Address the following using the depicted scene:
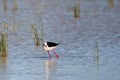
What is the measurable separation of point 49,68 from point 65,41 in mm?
3460

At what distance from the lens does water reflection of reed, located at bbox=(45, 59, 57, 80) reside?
399 inches

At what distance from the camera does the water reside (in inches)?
406

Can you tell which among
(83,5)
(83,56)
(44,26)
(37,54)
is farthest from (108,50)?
(83,5)

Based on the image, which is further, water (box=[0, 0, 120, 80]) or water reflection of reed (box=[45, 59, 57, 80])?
water (box=[0, 0, 120, 80])

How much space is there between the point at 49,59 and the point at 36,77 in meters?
2.12

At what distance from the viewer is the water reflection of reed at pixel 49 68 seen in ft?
33.2

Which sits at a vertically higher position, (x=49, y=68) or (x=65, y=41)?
(x=49, y=68)

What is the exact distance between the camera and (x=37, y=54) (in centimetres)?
1256

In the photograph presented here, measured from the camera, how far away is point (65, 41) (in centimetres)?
1431

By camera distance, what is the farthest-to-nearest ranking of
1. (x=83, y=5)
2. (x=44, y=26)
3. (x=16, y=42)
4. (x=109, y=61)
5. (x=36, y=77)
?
(x=83, y=5)
(x=44, y=26)
(x=16, y=42)
(x=109, y=61)
(x=36, y=77)

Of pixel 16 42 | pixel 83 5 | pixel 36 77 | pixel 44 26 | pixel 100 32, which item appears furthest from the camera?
pixel 83 5

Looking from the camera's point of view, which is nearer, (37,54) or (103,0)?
(37,54)

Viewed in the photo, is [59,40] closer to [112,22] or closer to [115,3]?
[112,22]

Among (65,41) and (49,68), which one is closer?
(49,68)
